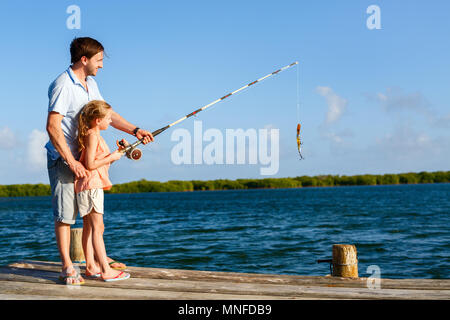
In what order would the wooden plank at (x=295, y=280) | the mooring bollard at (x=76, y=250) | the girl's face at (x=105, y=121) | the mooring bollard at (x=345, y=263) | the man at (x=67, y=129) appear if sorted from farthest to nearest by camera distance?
the mooring bollard at (x=76, y=250) → the mooring bollard at (x=345, y=263) → the wooden plank at (x=295, y=280) → the girl's face at (x=105, y=121) → the man at (x=67, y=129)

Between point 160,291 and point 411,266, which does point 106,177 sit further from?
point 411,266

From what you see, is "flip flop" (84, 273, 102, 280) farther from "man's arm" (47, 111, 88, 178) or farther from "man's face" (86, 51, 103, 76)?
"man's face" (86, 51, 103, 76)

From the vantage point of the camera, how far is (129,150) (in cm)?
400

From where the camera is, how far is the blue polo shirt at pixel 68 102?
3.55 m

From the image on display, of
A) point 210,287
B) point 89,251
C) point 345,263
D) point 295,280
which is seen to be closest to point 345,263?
point 345,263

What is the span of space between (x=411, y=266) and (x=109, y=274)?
975 centimetres

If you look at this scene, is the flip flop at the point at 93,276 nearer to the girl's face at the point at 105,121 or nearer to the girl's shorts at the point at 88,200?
the girl's shorts at the point at 88,200

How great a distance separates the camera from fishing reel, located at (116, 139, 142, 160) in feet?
13.0

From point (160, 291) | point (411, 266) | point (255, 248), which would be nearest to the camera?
point (160, 291)

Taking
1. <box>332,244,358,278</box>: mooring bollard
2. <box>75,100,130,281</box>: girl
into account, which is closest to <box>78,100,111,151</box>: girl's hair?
<box>75,100,130,281</box>: girl

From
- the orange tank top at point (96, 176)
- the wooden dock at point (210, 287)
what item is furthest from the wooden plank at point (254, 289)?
the orange tank top at point (96, 176)

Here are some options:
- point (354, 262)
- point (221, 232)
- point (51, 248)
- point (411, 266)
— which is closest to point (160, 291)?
point (354, 262)

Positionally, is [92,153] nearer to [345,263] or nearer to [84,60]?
[84,60]
